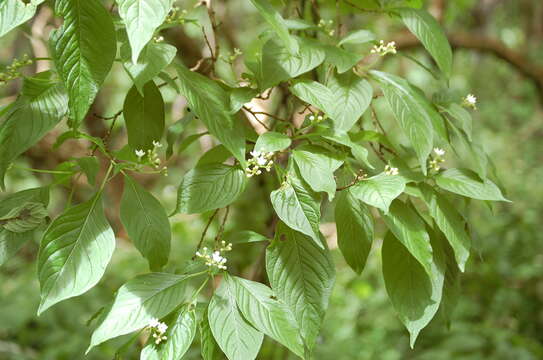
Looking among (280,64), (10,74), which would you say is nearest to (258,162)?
(280,64)

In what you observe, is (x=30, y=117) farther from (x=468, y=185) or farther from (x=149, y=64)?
(x=468, y=185)

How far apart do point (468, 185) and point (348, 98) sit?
0.24 m

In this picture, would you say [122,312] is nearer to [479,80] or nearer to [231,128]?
[231,128]

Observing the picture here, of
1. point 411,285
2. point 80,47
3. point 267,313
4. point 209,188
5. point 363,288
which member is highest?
point 80,47

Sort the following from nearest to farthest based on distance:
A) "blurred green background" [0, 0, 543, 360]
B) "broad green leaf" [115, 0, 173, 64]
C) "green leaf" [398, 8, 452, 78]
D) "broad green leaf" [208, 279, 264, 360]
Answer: "broad green leaf" [115, 0, 173, 64] → "broad green leaf" [208, 279, 264, 360] → "green leaf" [398, 8, 452, 78] → "blurred green background" [0, 0, 543, 360]

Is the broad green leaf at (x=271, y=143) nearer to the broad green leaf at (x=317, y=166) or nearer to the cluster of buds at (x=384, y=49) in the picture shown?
the broad green leaf at (x=317, y=166)

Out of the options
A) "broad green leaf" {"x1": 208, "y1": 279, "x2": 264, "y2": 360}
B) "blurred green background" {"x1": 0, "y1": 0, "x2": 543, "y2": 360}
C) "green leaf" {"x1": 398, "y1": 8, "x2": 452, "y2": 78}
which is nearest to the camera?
"broad green leaf" {"x1": 208, "y1": 279, "x2": 264, "y2": 360}

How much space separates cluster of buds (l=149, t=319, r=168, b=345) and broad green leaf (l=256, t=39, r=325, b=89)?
36cm

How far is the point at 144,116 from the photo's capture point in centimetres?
83

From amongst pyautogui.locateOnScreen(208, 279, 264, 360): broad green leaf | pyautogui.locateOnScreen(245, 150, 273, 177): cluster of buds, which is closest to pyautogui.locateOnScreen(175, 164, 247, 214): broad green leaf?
pyautogui.locateOnScreen(245, 150, 273, 177): cluster of buds

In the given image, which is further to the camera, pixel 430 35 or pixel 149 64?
pixel 430 35

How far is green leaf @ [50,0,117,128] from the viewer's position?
0.68m

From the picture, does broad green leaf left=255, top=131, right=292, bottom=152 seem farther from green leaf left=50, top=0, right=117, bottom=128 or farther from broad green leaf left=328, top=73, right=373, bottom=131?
green leaf left=50, top=0, right=117, bottom=128

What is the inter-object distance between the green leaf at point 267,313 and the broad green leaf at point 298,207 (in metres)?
0.10
